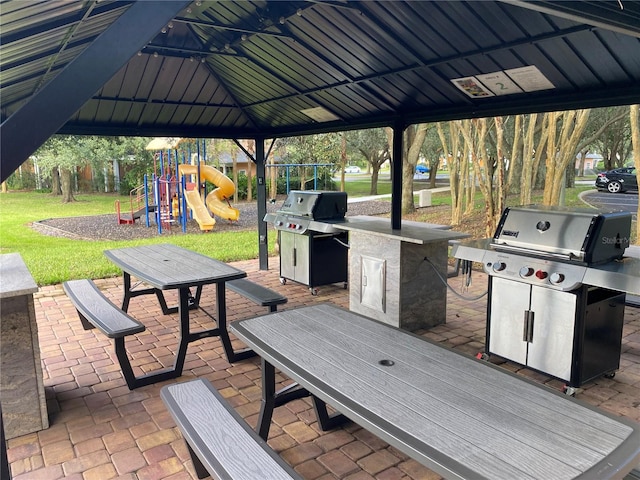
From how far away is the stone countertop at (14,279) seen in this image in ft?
8.62

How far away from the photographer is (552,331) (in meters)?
3.30

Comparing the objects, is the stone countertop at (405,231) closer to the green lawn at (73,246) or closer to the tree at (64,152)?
the green lawn at (73,246)

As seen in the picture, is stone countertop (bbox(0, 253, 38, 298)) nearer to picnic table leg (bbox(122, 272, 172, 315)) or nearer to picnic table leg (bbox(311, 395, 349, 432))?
picnic table leg (bbox(122, 272, 172, 315))

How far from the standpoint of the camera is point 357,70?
421 cm

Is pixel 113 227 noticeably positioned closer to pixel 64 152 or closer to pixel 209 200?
pixel 209 200

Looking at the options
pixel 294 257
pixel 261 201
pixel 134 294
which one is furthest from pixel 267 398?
pixel 261 201

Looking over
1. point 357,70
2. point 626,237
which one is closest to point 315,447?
point 626,237

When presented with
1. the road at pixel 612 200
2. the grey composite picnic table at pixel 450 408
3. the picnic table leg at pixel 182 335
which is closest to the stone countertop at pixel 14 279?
the picnic table leg at pixel 182 335

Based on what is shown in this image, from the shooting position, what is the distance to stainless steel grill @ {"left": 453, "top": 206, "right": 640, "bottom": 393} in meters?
3.09

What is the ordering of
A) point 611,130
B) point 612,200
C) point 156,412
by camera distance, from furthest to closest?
point 611,130
point 612,200
point 156,412

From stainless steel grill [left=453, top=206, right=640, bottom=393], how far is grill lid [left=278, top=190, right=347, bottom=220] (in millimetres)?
2399

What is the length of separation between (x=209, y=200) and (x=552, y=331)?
1145 centimetres

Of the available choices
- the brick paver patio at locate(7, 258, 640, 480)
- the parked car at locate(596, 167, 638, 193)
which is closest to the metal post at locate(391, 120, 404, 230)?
the brick paver patio at locate(7, 258, 640, 480)

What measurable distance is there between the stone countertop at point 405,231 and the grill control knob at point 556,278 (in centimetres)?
114
